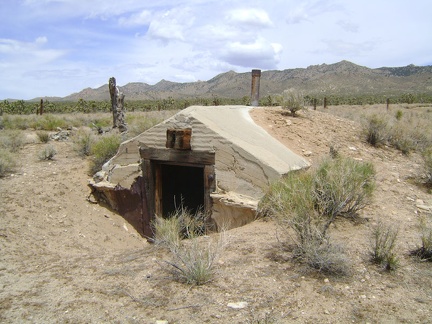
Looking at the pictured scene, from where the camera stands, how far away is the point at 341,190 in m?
5.38

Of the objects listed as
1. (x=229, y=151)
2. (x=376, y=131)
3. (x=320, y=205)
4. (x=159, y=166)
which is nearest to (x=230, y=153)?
(x=229, y=151)

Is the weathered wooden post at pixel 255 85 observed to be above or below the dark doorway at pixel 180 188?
above

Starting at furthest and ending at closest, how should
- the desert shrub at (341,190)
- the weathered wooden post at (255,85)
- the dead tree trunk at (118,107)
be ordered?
the dead tree trunk at (118,107) < the weathered wooden post at (255,85) < the desert shrub at (341,190)

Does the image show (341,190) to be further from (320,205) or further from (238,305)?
(238,305)

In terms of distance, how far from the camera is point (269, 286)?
13.6 feet

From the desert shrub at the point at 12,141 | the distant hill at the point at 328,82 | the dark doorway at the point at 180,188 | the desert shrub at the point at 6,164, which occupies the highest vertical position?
the distant hill at the point at 328,82

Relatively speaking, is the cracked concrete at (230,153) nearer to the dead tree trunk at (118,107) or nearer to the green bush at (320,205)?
the green bush at (320,205)

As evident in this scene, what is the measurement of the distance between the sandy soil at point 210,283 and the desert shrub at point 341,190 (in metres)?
0.26

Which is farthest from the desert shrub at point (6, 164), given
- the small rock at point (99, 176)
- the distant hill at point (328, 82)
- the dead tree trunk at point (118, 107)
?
the distant hill at point (328, 82)

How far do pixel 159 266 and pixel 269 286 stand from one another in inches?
55.1

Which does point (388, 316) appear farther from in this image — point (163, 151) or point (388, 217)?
point (163, 151)

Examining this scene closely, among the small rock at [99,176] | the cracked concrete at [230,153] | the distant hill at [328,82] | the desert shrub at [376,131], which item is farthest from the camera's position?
the distant hill at [328,82]

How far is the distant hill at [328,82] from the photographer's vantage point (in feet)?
235

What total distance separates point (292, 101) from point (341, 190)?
527cm
